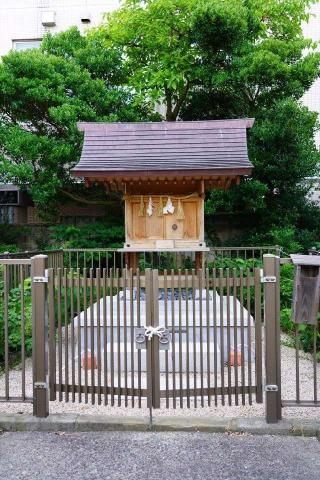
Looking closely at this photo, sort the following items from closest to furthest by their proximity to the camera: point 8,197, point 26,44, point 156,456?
point 156,456
point 8,197
point 26,44

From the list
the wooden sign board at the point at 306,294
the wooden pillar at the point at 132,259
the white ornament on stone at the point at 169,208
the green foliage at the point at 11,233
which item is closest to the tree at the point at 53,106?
the green foliage at the point at 11,233

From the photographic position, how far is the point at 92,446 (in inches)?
149

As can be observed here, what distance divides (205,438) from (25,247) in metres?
11.2

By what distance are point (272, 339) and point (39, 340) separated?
2.27 metres

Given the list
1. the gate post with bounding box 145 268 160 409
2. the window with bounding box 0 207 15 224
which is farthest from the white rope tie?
the window with bounding box 0 207 15 224

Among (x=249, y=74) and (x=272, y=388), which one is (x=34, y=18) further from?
(x=272, y=388)

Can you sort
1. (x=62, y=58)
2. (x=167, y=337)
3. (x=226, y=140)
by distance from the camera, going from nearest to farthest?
(x=167, y=337), (x=226, y=140), (x=62, y=58)

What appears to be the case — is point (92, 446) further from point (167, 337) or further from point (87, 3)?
point (87, 3)

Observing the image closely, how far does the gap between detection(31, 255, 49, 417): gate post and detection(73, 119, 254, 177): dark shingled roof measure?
3.58 metres

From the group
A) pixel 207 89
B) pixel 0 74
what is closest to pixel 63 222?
pixel 0 74

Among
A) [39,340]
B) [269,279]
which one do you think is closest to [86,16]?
[39,340]

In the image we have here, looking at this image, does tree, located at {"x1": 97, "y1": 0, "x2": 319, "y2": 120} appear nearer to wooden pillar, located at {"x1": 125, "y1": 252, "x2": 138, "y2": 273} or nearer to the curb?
wooden pillar, located at {"x1": 125, "y1": 252, "x2": 138, "y2": 273}

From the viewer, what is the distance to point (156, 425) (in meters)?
4.08

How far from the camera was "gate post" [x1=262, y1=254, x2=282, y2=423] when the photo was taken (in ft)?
13.4
